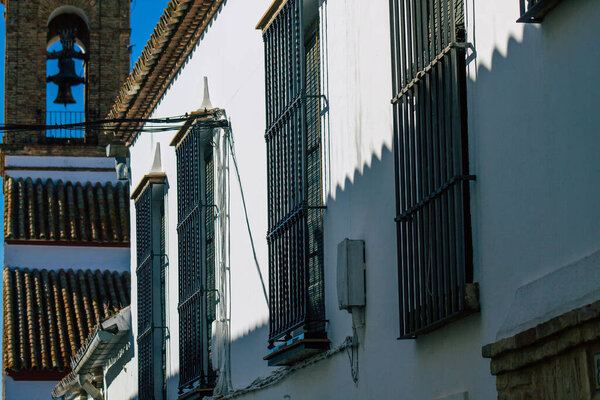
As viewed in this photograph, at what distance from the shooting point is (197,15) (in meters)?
13.5

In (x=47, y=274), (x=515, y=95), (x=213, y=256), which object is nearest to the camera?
(x=515, y=95)

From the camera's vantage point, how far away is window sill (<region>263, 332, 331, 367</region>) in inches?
353

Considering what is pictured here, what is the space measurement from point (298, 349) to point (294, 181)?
4.02 ft

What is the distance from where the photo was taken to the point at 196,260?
1269 centimetres

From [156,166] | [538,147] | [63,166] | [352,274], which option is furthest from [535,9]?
[63,166]

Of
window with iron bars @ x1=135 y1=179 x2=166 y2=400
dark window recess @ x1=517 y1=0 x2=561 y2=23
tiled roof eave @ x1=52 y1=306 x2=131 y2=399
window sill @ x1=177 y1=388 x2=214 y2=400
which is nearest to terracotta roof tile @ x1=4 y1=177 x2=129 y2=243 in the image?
tiled roof eave @ x1=52 y1=306 x2=131 y2=399

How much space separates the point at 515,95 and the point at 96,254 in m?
23.4

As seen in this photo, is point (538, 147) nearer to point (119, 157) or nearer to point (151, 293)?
point (151, 293)

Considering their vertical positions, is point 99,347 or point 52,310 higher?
point 52,310

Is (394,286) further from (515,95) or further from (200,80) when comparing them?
(200,80)

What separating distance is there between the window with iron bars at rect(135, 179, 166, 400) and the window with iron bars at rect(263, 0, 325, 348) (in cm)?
494

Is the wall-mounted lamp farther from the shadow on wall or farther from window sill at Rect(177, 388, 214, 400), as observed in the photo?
the shadow on wall

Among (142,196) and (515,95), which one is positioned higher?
(142,196)

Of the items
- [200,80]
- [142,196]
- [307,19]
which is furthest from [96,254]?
[307,19]
